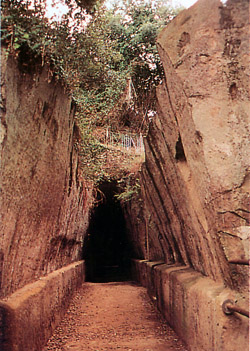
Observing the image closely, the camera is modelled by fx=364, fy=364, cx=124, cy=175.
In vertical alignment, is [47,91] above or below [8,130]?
above

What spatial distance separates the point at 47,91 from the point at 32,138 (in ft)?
2.01

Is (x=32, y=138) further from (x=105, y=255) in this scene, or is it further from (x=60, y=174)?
(x=105, y=255)

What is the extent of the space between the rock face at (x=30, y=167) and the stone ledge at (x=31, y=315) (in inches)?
5.1

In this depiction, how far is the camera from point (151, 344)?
4832 mm

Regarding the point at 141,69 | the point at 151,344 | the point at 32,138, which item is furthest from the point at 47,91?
the point at 141,69

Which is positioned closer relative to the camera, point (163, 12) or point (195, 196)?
point (195, 196)

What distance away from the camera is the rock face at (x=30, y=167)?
3.34 m

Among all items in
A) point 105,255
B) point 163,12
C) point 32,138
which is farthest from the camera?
point 105,255

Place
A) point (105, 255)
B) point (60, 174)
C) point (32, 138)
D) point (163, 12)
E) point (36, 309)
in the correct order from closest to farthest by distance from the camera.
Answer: point (32, 138), point (36, 309), point (60, 174), point (163, 12), point (105, 255)

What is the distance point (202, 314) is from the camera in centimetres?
368

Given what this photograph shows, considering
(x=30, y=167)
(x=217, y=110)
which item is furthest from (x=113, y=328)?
(x=217, y=110)

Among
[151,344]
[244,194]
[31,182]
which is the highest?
[31,182]

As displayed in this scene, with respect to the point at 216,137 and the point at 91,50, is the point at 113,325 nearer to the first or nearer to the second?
the point at 216,137

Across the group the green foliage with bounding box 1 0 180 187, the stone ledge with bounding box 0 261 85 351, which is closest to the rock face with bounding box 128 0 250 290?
the green foliage with bounding box 1 0 180 187
